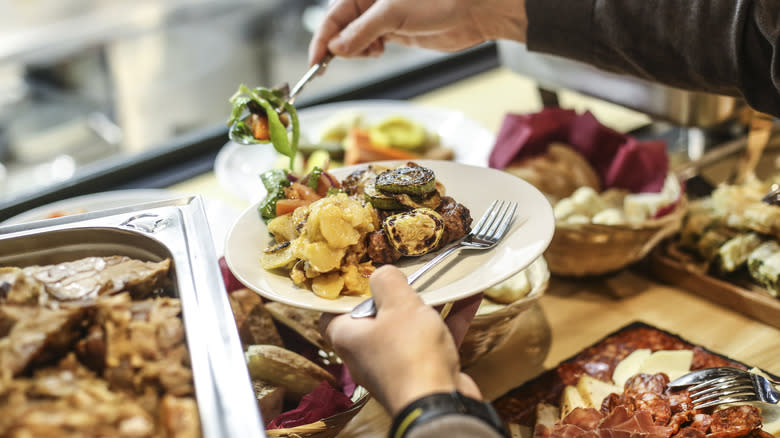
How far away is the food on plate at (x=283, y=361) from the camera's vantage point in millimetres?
1063

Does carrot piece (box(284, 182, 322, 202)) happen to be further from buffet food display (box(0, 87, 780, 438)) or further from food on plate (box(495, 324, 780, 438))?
food on plate (box(495, 324, 780, 438))

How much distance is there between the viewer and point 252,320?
3.92ft

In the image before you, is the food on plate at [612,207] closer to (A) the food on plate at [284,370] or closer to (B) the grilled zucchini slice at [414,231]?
(B) the grilled zucchini slice at [414,231]

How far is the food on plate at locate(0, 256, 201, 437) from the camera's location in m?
0.66

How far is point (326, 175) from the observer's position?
117 cm

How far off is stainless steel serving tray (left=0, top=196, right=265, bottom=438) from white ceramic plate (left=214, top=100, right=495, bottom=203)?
0.72 meters

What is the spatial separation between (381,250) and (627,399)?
0.52 meters

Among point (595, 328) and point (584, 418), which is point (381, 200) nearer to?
point (584, 418)

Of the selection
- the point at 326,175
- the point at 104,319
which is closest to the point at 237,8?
the point at 326,175

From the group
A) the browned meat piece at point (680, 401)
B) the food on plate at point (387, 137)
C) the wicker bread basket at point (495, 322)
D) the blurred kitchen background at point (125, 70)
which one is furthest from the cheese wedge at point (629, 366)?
the blurred kitchen background at point (125, 70)

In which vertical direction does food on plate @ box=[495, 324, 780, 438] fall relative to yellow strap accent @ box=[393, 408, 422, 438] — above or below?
below

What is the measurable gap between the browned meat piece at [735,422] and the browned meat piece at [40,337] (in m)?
0.96

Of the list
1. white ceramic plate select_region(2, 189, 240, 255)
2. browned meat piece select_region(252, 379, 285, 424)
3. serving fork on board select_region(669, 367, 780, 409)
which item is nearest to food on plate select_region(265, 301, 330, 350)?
browned meat piece select_region(252, 379, 285, 424)

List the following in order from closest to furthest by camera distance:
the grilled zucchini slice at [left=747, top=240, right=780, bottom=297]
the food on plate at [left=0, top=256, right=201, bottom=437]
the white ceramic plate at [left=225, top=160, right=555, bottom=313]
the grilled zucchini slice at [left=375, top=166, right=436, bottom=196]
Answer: the food on plate at [left=0, top=256, right=201, bottom=437]
the white ceramic plate at [left=225, top=160, right=555, bottom=313]
the grilled zucchini slice at [left=375, top=166, right=436, bottom=196]
the grilled zucchini slice at [left=747, top=240, right=780, bottom=297]
